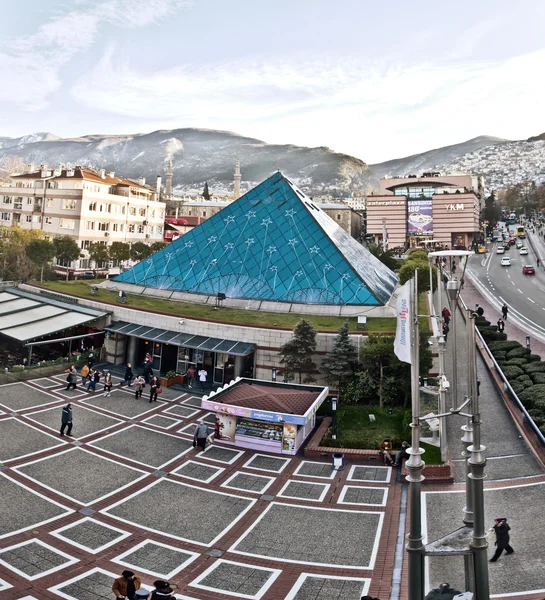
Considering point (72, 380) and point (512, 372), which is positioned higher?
point (512, 372)

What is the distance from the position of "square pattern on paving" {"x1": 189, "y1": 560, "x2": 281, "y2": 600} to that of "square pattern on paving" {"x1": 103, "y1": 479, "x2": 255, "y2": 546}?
1.21 metres

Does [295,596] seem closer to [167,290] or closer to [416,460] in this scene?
[416,460]

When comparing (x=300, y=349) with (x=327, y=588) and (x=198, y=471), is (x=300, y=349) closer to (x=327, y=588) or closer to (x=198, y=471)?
(x=198, y=471)

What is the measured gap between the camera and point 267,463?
18375 mm

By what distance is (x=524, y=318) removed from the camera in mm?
38469

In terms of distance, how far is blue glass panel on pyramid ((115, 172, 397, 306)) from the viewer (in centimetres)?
3475

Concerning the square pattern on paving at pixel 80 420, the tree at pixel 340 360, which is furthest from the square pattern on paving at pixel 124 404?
the tree at pixel 340 360

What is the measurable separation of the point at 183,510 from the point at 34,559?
13.4ft

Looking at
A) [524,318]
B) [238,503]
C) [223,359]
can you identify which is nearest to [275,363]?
[223,359]

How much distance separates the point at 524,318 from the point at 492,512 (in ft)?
92.3

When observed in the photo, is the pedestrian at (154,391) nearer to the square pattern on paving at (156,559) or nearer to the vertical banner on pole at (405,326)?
the square pattern on paving at (156,559)

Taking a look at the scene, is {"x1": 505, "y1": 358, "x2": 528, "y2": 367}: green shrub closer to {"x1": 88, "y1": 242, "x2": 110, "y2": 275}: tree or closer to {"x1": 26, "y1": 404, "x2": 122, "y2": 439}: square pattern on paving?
{"x1": 26, "y1": 404, "x2": 122, "y2": 439}: square pattern on paving

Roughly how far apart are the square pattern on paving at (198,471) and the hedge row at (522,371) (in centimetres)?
1174

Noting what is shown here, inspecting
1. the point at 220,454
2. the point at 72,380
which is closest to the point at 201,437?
the point at 220,454
